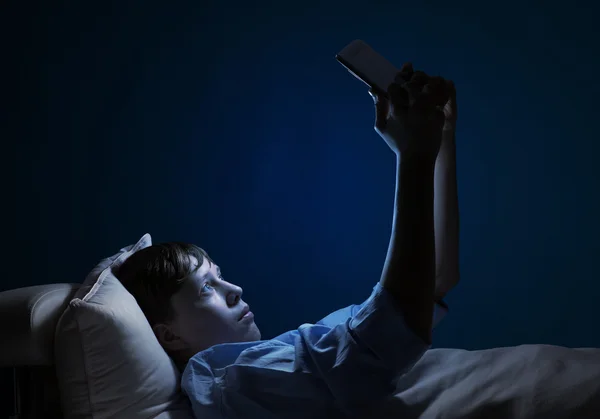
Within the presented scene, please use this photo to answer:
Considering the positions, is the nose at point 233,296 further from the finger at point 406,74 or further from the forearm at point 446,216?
the finger at point 406,74

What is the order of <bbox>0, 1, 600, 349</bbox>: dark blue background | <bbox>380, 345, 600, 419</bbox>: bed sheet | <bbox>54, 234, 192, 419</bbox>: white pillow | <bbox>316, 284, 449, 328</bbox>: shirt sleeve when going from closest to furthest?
1. <bbox>380, 345, 600, 419</bbox>: bed sheet
2. <bbox>54, 234, 192, 419</bbox>: white pillow
3. <bbox>316, 284, 449, 328</bbox>: shirt sleeve
4. <bbox>0, 1, 600, 349</bbox>: dark blue background

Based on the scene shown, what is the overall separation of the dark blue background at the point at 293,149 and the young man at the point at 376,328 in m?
0.69

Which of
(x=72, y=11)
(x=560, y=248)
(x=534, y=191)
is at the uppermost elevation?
(x=72, y=11)

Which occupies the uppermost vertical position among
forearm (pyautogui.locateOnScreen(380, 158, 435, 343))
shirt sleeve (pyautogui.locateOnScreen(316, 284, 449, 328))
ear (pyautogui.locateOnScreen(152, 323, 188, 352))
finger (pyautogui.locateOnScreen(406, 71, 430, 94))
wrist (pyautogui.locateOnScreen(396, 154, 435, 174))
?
finger (pyautogui.locateOnScreen(406, 71, 430, 94))

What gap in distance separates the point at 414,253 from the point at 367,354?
15 centimetres

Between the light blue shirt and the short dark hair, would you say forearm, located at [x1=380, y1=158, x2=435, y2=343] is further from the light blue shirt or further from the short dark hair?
the short dark hair

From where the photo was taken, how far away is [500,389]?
0.87m

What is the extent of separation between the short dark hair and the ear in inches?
0.5

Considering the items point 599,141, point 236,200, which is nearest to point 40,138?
point 236,200

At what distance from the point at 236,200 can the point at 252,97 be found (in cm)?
29

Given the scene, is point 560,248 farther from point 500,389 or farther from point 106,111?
point 106,111

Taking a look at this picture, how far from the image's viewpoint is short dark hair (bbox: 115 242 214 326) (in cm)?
116

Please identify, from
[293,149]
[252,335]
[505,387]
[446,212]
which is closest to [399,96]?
[446,212]

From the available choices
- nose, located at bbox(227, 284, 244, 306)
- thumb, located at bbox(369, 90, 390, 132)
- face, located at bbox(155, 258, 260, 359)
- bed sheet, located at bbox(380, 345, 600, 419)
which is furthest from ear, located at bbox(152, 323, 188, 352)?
thumb, located at bbox(369, 90, 390, 132)
